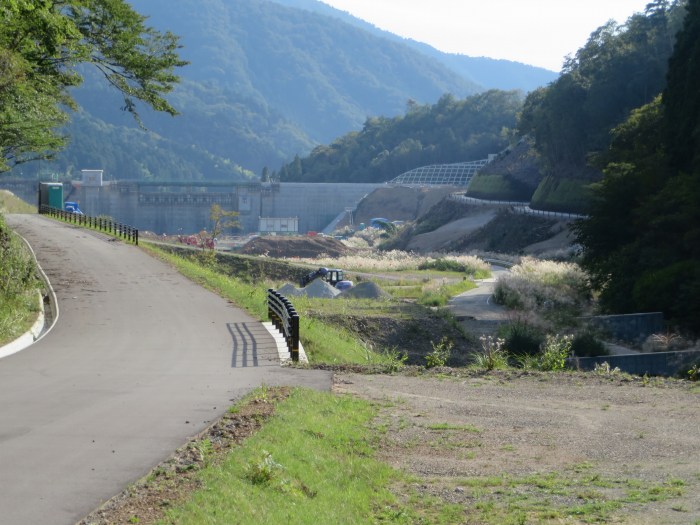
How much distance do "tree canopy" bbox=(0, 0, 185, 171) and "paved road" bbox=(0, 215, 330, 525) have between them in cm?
573

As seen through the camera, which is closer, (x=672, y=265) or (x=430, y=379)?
(x=430, y=379)

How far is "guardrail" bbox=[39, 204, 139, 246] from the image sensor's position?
4635 centimetres

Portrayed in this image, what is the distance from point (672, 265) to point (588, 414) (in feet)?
66.6

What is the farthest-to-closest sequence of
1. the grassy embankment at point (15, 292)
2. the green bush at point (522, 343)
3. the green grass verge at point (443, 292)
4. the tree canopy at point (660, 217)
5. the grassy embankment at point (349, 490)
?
the green grass verge at point (443, 292) < the tree canopy at point (660, 217) < the green bush at point (522, 343) < the grassy embankment at point (15, 292) < the grassy embankment at point (349, 490)

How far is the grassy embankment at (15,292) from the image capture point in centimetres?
2025

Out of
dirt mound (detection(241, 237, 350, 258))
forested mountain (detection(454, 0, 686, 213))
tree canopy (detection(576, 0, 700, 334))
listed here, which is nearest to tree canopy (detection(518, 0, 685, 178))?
forested mountain (detection(454, 0, 686, 213))

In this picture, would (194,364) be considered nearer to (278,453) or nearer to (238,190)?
(278,453)

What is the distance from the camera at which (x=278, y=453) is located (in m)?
9.79

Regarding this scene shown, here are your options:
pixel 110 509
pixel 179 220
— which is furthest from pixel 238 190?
pixel 110 509

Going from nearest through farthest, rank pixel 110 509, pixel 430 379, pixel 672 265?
pixel 110 509 < pixel 430 379 < pixel 672 265

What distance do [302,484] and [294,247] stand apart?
299 ft

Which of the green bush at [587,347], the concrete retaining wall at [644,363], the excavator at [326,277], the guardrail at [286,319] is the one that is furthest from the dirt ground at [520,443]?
the excavator at [326,277]

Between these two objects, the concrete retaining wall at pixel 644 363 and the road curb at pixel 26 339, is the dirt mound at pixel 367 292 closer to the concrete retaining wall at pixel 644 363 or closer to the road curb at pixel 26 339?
the concrete retaining wall at pixel 644 363

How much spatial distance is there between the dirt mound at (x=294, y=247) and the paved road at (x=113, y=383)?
64.5 metres
